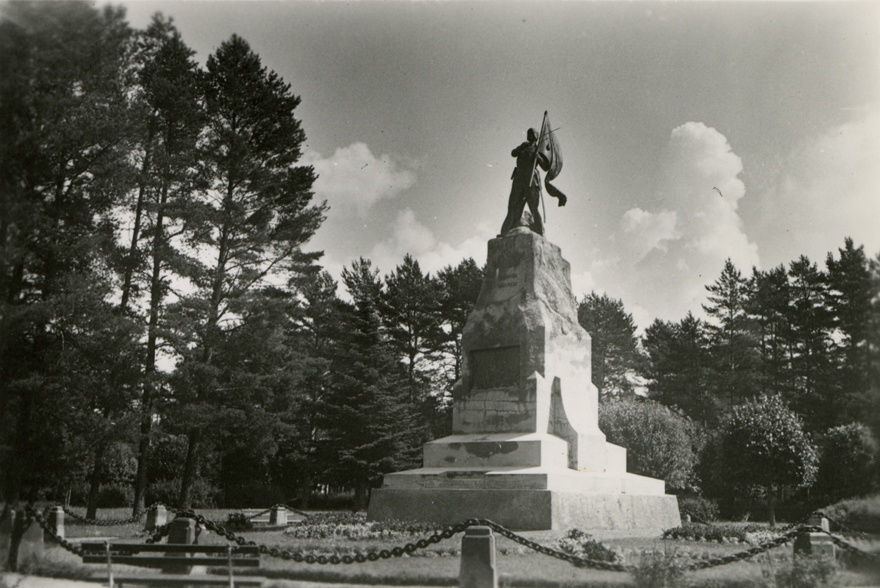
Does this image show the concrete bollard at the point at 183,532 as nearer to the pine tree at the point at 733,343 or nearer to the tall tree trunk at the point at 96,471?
the tall tree trunk at the point at 96,471

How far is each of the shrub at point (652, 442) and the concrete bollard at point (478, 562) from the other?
1160 inches

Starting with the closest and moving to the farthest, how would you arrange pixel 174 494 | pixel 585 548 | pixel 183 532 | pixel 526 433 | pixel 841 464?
pixel 183 532, pixel 585 548, pixel 526 433, pixel 841 464, pixel 174 494

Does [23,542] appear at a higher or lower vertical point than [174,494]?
higher

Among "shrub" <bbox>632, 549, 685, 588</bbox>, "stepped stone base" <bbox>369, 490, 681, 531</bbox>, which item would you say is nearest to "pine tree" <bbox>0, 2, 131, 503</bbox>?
"stepped stone base" <bbox>369, 490, 681, 531</bbox>

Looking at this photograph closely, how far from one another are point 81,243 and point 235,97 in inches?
459

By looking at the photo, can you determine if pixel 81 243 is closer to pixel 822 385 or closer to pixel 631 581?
pixel 631 581

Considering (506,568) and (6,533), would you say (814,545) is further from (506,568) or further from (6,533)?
(6,533)

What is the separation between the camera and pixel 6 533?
36.6 feet

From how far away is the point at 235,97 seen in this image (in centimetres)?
2936

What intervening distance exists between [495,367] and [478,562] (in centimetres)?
887

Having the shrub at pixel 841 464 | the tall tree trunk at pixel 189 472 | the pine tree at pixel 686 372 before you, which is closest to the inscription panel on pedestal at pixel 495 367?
the tall tree trunk at pixel 189 472

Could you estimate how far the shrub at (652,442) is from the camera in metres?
35.8

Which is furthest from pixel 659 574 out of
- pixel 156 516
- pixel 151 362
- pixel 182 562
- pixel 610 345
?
pixel 610 345

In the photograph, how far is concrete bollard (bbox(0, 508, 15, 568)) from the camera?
34.6ft
